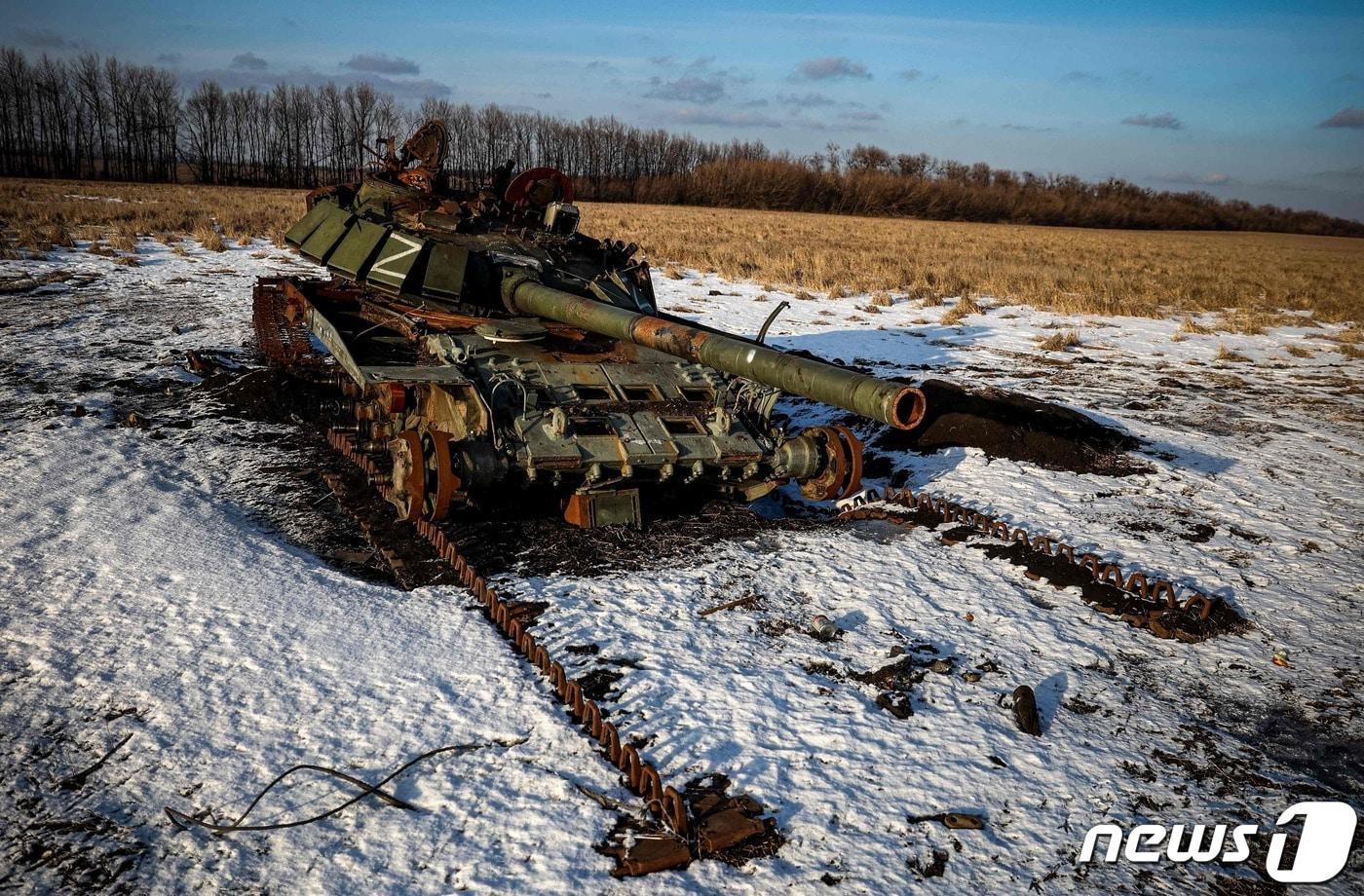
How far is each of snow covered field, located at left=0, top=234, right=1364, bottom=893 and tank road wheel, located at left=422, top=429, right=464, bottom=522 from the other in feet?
2.05

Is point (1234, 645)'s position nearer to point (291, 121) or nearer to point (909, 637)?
point (909, 637)

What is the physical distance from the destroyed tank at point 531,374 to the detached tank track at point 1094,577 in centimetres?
111

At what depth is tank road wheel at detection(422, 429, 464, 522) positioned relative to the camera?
6.55 meters

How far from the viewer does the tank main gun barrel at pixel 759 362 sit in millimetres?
5355

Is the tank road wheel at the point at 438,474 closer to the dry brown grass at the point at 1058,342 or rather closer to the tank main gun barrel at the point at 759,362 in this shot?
the tank main gun barrel at the point at 759,362

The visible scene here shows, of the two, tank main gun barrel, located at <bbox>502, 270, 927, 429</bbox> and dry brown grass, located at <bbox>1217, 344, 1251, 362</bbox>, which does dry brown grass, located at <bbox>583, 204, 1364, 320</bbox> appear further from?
tank main gun barrel, located at <bbox>502, 270, 927, 429</bbox>

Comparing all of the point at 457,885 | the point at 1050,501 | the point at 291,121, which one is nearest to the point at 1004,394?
the point at 1050,501

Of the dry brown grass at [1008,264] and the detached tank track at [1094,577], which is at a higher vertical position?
the dry brown grass at [1008,264]

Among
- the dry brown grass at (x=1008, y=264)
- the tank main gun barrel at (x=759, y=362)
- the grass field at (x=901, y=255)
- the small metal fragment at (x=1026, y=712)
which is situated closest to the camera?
the small metal fragment at (x=1026, y=712)

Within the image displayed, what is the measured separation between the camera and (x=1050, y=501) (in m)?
8.85

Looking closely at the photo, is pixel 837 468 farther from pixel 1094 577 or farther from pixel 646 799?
pixel 646 799

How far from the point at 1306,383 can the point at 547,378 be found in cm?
1280

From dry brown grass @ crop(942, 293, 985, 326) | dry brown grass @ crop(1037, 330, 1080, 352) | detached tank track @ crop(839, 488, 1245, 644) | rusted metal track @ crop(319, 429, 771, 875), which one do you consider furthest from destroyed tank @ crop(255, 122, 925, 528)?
dry brown grass @ crop(942, 293, 985, 326)

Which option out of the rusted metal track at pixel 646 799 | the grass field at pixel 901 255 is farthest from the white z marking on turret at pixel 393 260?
the grass field at pixel 901 255
